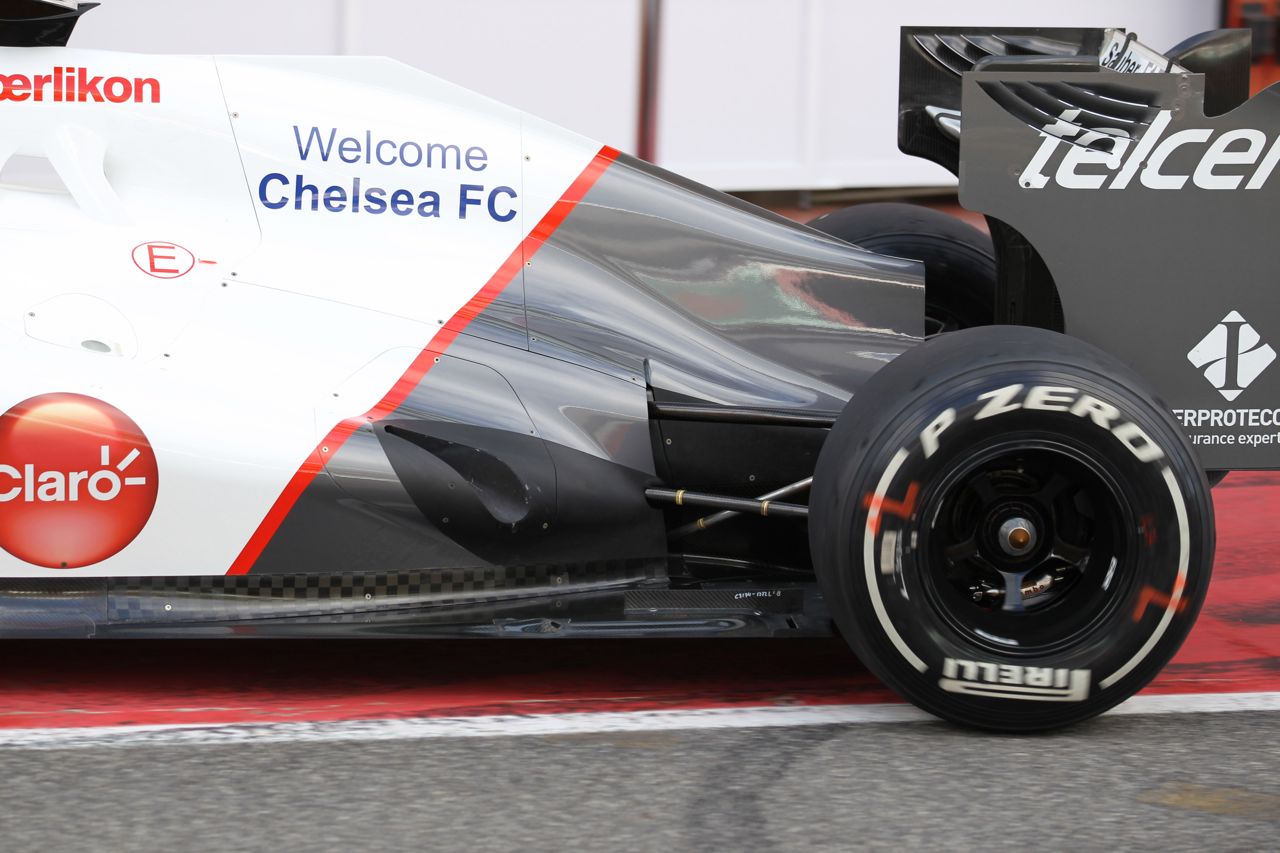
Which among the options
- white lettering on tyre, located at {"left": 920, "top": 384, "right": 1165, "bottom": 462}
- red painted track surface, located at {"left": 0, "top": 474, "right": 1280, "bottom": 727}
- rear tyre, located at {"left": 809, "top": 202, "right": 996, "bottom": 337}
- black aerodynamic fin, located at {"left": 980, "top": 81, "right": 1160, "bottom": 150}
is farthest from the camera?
rear tyre, located at {"left": 809, "top": 202, "right": 996, "bottom": 337}

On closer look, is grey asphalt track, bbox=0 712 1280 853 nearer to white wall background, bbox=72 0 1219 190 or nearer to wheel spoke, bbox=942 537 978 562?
wheel spoke, bbox=942 537 978 562

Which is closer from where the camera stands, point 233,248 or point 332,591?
point 332,591

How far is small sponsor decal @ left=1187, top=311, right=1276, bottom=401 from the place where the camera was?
338 centimetres

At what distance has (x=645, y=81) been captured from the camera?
8.30m

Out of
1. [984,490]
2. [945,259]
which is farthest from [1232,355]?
[945,259]

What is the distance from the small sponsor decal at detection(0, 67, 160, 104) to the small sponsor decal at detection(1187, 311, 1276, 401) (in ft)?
7.14

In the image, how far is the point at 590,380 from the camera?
10.9 feet

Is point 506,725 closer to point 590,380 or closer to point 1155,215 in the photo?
point 590,380

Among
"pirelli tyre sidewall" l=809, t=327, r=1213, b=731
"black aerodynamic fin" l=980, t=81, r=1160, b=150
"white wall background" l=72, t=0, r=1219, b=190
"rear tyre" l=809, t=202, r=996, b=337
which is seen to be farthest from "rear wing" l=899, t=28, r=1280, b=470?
"white wall background" l=72, t=0, r=1219, b=190

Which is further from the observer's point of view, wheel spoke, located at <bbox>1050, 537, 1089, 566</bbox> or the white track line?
wheel spoke, located at <bbox>1050, 537, 1089, 566</bbox>

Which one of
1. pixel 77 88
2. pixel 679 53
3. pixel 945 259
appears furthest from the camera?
pixel 679 53

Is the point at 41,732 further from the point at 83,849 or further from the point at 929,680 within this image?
the point at 929,680

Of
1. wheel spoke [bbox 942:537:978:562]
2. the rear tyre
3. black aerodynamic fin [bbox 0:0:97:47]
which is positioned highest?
black aerodynamic fin [bbox 0:0:97:47]

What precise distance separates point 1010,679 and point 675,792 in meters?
0.67
